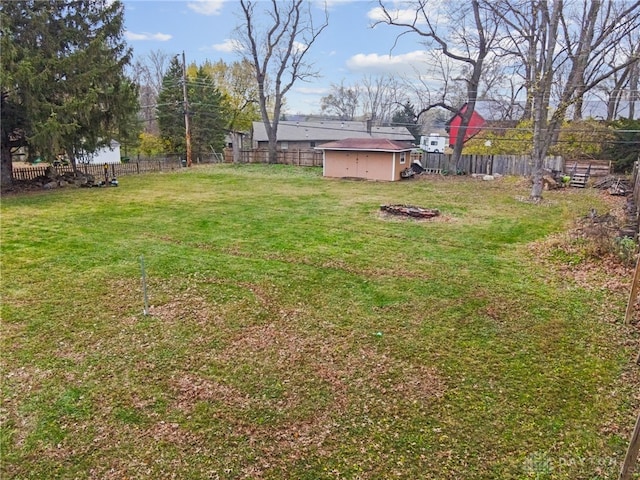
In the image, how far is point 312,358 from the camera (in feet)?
14.7

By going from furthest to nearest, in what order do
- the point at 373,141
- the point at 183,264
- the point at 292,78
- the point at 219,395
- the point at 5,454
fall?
the point at 292,78
the point at 373,141
the point at 183,264
the point at 219,395
the point at 5,454

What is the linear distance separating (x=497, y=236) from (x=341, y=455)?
7.48m

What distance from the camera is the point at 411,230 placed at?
9.79 m

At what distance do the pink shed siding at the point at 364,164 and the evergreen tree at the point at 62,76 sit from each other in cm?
976

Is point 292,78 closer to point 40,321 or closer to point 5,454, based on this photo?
point 40,321

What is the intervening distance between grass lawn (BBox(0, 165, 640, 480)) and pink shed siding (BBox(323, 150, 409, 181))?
1113 cm

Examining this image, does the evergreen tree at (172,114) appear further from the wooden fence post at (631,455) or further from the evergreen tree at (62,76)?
the wooden fence post at (631,455)

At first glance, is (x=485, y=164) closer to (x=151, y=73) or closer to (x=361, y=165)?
(x=361, y=165)

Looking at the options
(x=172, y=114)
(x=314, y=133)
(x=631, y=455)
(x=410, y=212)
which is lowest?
(x=631, y=455)

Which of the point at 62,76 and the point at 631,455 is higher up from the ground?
the point at 62,76

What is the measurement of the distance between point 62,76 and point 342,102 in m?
44.3

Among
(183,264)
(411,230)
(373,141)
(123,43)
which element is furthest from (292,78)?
(183,264)

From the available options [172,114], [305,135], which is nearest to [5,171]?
[172,114]

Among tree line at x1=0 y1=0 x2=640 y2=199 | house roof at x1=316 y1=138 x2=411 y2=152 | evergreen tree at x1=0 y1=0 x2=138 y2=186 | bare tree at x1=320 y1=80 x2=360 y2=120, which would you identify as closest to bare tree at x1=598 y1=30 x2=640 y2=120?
tree line at x1=0 y1=0 x2=640 y2=199
